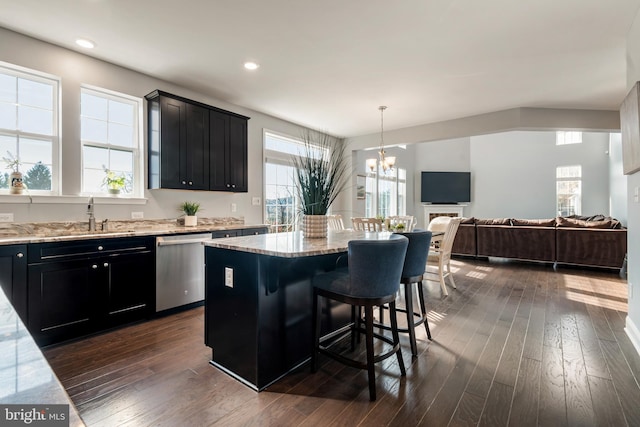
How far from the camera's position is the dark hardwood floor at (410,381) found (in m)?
1.72

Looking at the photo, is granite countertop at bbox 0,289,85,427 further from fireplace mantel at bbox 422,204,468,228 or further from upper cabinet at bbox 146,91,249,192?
fireplace mantel at bbox 422,204,468,228

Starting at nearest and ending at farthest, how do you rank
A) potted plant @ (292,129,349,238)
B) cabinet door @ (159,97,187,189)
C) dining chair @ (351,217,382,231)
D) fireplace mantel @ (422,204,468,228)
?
potted plant @ (292,129,349,238) → cabinet door @ (159,97,187,189) → dining chair @ (351,217,382,231) → fireplace mantel @ (422,204,468,228)

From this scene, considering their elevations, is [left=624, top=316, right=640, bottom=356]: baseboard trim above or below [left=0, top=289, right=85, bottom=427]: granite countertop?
below

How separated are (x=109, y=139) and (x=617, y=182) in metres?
9.82

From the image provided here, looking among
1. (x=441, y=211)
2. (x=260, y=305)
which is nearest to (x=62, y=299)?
(x=260, y=305)

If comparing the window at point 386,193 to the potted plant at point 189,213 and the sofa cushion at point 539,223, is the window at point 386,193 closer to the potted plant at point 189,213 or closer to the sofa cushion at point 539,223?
the sofa cushion at point 539,223

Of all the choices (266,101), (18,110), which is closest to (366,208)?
(266,101)

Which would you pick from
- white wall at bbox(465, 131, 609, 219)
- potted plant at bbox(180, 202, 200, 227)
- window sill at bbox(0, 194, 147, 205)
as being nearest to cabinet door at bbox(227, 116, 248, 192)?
potted plant at bbox(180, 202, 200, 227)

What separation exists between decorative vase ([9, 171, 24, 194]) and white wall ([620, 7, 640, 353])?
17.6 ft

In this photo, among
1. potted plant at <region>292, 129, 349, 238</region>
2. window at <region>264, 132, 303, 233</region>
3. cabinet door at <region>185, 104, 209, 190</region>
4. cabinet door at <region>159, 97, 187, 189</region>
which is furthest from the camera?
window at <region>264, 132, 303, 233</region>

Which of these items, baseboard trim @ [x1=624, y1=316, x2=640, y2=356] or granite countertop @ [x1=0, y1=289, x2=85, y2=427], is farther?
baseboard trim @ [x1=624, y1=316, x2=640, y2=356]

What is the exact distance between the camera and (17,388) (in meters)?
→ 0.52

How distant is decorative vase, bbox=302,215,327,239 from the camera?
245 centimetres

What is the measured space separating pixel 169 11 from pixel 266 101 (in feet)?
6.90
